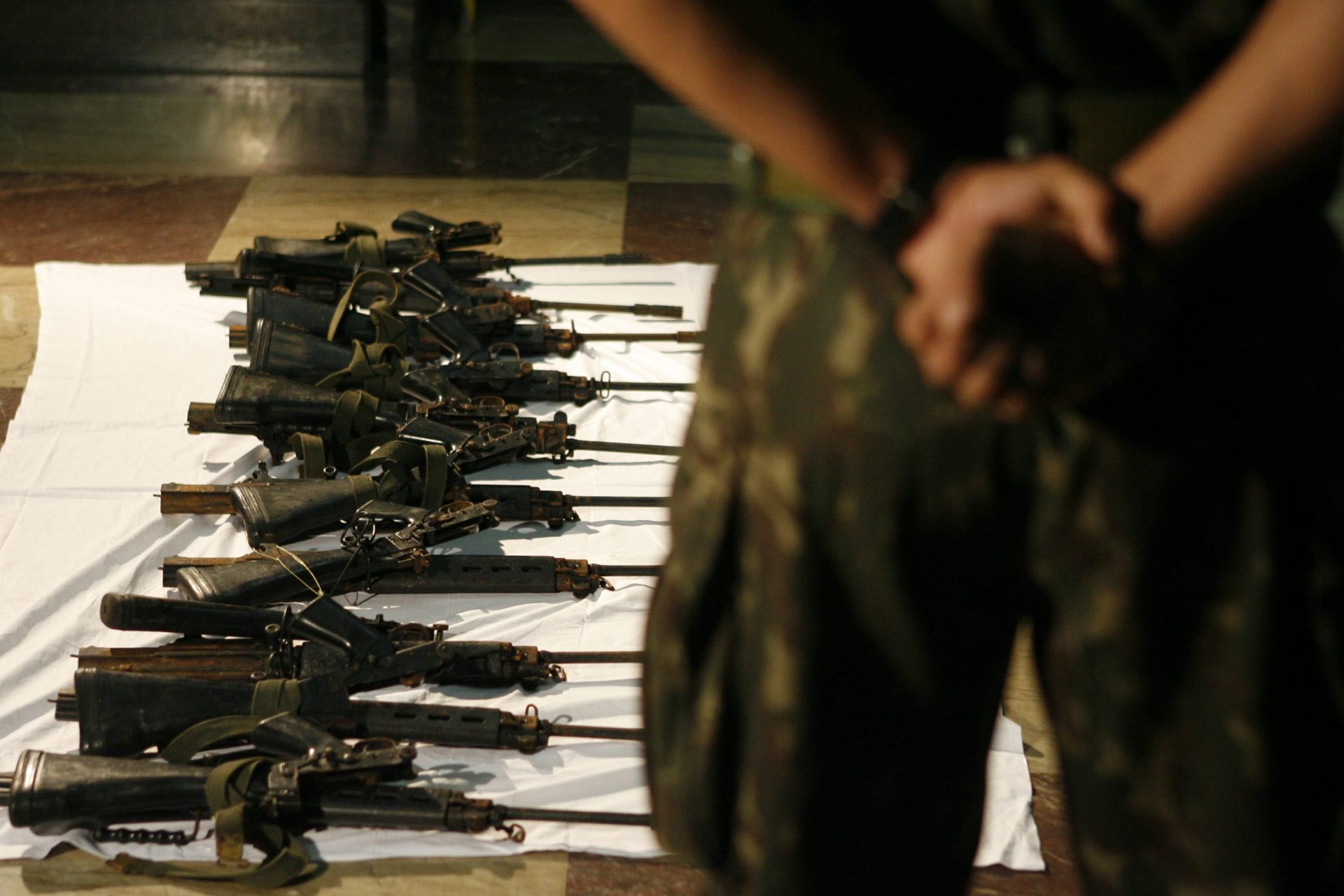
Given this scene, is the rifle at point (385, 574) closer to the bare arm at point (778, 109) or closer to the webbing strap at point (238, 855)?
the webbing strap at point (238, 855)

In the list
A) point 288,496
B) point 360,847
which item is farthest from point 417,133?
point 360,847

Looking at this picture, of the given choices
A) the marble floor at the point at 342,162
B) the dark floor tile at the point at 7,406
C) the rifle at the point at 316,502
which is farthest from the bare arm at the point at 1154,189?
the dark floor tile at the point at 7,406

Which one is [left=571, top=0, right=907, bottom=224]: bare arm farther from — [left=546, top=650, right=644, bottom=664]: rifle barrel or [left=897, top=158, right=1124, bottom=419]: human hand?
[left=546, top=650, right=644, bottom=664]: rifle barrel

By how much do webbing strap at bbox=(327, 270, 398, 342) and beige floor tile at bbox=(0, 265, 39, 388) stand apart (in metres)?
0.84

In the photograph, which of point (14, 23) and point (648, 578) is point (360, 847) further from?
point (14, 23)

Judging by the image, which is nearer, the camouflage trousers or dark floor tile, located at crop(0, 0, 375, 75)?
the camouflage trousers

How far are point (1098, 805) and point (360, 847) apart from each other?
5.25 feet

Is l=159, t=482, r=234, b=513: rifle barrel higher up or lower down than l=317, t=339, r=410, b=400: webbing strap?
lower down

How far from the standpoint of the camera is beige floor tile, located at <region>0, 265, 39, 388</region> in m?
3.81

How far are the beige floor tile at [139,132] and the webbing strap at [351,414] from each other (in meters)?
Result: 2.35

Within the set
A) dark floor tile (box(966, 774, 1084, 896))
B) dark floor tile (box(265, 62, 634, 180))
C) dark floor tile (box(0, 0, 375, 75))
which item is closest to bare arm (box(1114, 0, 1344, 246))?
dark floor tile (box(966, 774, 1084, 896))

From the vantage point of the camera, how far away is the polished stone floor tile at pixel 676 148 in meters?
5.40

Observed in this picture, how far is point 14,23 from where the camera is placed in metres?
6.75

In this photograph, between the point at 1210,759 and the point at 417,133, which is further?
the point at 417,133
